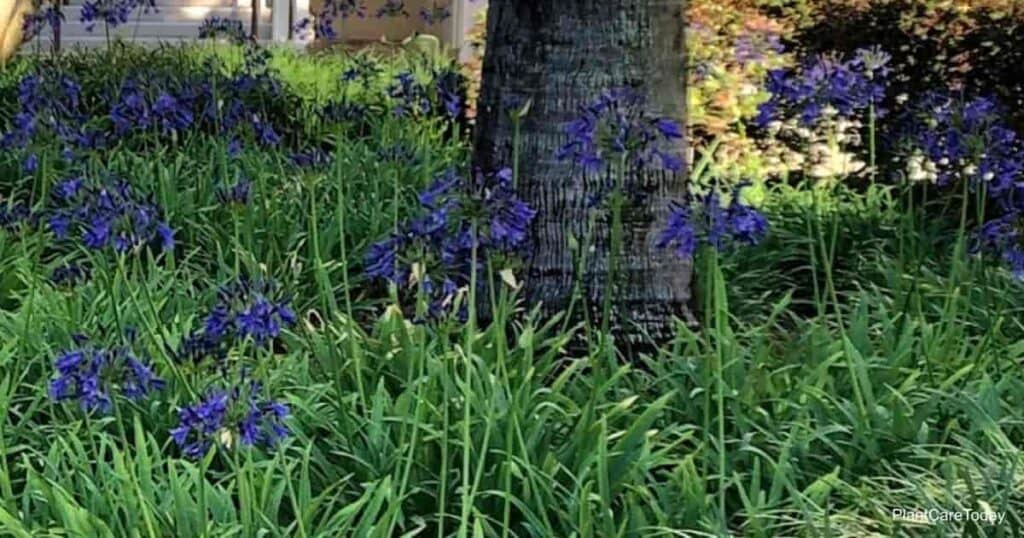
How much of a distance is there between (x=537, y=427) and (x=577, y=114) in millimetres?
1197

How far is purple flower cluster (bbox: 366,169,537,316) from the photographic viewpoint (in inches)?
99.7

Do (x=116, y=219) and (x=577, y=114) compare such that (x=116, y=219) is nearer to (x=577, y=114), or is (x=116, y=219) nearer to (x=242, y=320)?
(x=242, y=320)

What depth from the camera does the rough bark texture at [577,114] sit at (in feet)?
12.5

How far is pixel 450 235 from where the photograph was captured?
8.95 ft

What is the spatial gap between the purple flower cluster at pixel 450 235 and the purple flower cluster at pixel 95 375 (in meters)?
0.53

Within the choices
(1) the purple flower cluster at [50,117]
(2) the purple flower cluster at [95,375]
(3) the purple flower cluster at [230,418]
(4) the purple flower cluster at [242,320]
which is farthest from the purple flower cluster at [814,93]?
(1) the purple flower cluster at [50,117]

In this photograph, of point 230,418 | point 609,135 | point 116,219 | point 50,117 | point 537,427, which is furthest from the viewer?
point 50,117

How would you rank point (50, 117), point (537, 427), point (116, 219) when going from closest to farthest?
point (116, 219)
point (537, 427)
point (50, 117)

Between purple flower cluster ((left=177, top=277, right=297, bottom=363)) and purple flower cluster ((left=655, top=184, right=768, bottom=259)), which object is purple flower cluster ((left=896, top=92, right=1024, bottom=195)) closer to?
purple flower cluster ((left=655, top=184, right=768, bottom=259))

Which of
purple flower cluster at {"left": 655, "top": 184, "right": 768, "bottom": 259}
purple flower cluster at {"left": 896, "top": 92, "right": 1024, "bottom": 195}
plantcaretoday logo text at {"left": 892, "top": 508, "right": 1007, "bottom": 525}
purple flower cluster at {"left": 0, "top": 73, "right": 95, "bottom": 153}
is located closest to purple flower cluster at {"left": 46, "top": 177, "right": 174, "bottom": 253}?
purple flower cluster at {"left": 0, "top": 73, "right": 95, "bottom": 153}

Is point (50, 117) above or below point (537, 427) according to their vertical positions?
above

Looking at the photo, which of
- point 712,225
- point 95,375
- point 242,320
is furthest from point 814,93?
point 95,375

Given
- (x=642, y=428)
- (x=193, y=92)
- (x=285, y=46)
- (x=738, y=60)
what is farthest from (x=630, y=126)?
(x=285, y=46)

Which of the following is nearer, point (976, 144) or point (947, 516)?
point (947, 516)
